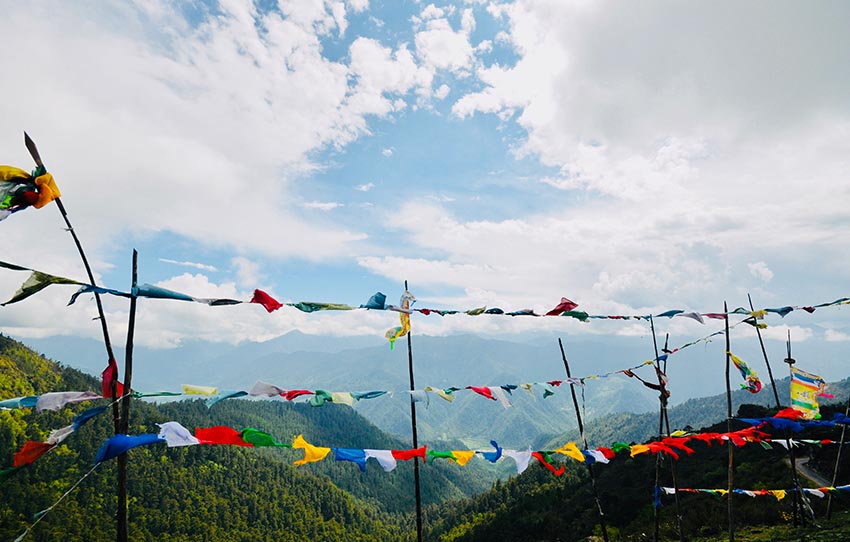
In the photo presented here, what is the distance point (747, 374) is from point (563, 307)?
6.95 metres

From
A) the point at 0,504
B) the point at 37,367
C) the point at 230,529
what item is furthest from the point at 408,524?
the point at 37,367

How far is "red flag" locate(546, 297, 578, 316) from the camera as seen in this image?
992 centimetres

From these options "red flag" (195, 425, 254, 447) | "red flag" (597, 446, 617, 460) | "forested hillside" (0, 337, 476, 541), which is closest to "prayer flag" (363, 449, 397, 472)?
"red flag" (195, 425, 254, 447)

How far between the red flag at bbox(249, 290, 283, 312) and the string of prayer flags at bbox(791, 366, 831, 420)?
48.3 ft

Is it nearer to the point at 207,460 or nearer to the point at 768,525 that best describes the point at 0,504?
the point at 207,460

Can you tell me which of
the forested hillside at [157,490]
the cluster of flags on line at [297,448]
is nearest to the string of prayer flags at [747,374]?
the cluster of flags on line at [297,448]

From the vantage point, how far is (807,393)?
13109 mm

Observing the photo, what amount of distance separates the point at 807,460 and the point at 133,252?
41858 mm

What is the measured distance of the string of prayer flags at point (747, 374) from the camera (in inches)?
496

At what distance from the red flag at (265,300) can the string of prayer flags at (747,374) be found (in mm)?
12281

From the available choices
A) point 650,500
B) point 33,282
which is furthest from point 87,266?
point 650,500

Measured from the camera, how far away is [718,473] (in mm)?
40688

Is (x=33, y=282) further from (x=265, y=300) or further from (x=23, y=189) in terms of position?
(x=265, y=300)

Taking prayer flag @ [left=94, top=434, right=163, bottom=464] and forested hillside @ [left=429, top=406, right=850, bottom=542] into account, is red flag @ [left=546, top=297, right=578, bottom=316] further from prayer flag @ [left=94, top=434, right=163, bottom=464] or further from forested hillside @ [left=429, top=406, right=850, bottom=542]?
forested hillside @ [left=429, top=406, right=850, bottom=542]
